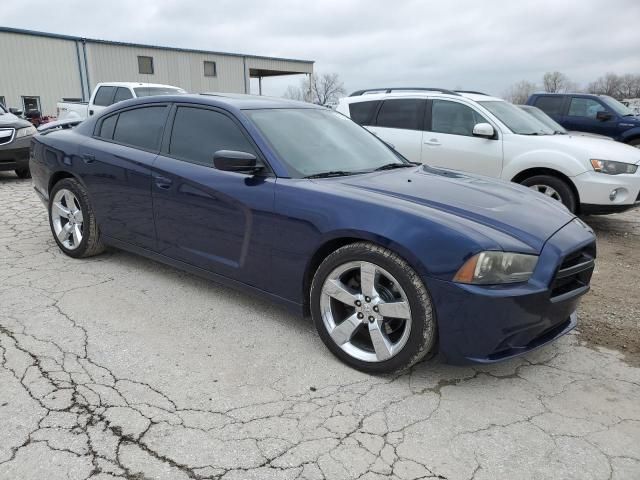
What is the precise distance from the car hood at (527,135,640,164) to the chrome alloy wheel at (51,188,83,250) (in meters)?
5.19

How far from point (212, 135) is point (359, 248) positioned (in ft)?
5.07

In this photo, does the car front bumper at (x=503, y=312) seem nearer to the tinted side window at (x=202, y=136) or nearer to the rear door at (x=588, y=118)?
the tinted side window at (x=202, y=136)

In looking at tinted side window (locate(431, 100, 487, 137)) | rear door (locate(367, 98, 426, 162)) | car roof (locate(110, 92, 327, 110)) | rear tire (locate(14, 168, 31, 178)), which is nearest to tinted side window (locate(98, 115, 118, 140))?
car roof (locate(110, 92, 327, 110))

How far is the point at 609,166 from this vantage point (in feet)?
19.9

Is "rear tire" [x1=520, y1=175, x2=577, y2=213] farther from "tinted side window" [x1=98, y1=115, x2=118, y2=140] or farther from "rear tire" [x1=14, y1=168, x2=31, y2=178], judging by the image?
"rear tire" [x1=14, y1=168, x2=31, y2=178]

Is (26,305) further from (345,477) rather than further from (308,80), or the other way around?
(308,80)

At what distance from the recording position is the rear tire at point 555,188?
6.14 meters

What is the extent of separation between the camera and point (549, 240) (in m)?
2.82

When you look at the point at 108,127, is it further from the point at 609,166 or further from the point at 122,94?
the point at 122,94

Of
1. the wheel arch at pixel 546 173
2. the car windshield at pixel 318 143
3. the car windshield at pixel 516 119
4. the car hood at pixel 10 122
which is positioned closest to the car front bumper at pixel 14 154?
the car hood at pixel 10 122

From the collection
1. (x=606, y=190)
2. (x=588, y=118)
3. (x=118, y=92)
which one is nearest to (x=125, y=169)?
(x=606, y=190)

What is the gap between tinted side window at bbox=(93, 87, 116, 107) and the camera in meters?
12.9

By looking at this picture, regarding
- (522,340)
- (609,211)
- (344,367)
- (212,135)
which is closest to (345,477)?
(344,367)

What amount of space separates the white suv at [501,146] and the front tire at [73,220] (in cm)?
434
